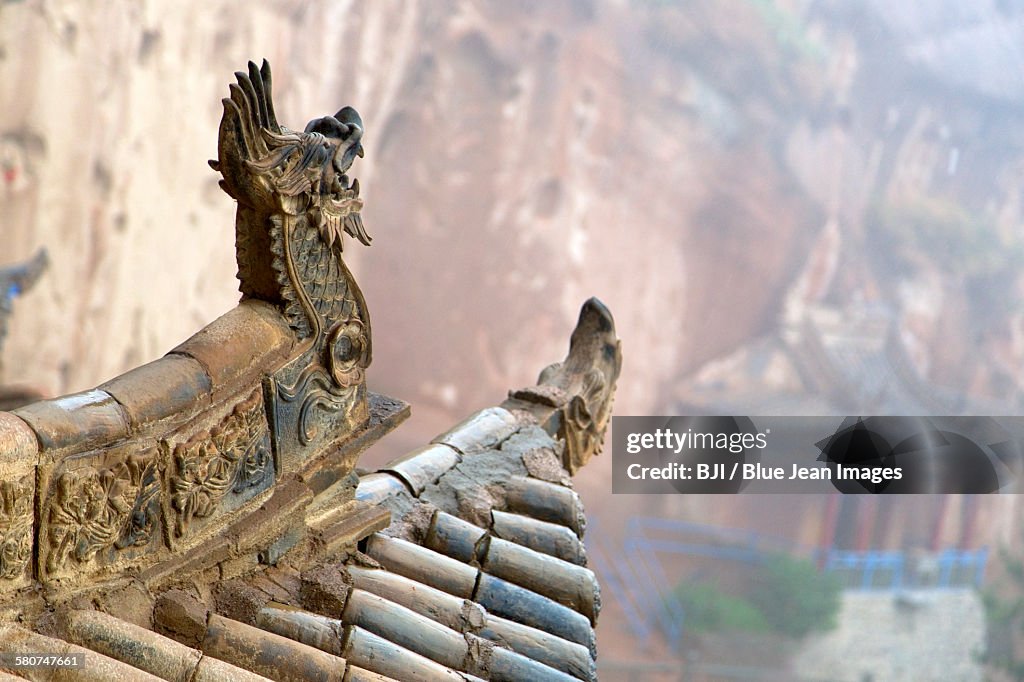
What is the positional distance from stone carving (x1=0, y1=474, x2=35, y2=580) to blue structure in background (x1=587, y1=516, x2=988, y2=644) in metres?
17.1

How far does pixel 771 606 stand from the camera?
19.2 meters

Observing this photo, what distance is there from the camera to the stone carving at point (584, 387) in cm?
468

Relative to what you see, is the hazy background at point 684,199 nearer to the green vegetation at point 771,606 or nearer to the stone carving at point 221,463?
the green vegetation at point 771,606

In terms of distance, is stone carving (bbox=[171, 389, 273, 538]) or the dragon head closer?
stone carving (bbox=[171, 389, 273, 538])

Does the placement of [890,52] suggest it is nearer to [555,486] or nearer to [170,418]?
[555,486]

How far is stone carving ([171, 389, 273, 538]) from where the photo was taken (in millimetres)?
2666

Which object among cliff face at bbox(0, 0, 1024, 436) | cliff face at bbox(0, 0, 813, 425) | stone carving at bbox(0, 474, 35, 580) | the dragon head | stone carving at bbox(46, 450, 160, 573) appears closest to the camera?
stone carving at bbox(0, 474, 35, 580)

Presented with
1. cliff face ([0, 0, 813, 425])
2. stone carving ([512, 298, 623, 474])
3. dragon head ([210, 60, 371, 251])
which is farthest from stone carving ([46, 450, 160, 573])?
cliff face ([0, 0, 813, 425])

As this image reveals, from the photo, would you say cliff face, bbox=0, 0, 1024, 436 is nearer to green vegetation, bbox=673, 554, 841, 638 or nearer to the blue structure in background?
the blue structure in background

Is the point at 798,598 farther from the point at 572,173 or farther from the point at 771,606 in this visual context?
the point at 572,173

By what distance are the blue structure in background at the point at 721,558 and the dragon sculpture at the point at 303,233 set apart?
1640 centimetres

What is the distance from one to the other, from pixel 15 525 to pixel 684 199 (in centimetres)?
1925

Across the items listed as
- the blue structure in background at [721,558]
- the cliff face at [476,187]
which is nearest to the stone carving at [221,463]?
the cliff face at [476,187]

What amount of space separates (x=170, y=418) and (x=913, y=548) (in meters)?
19.2
